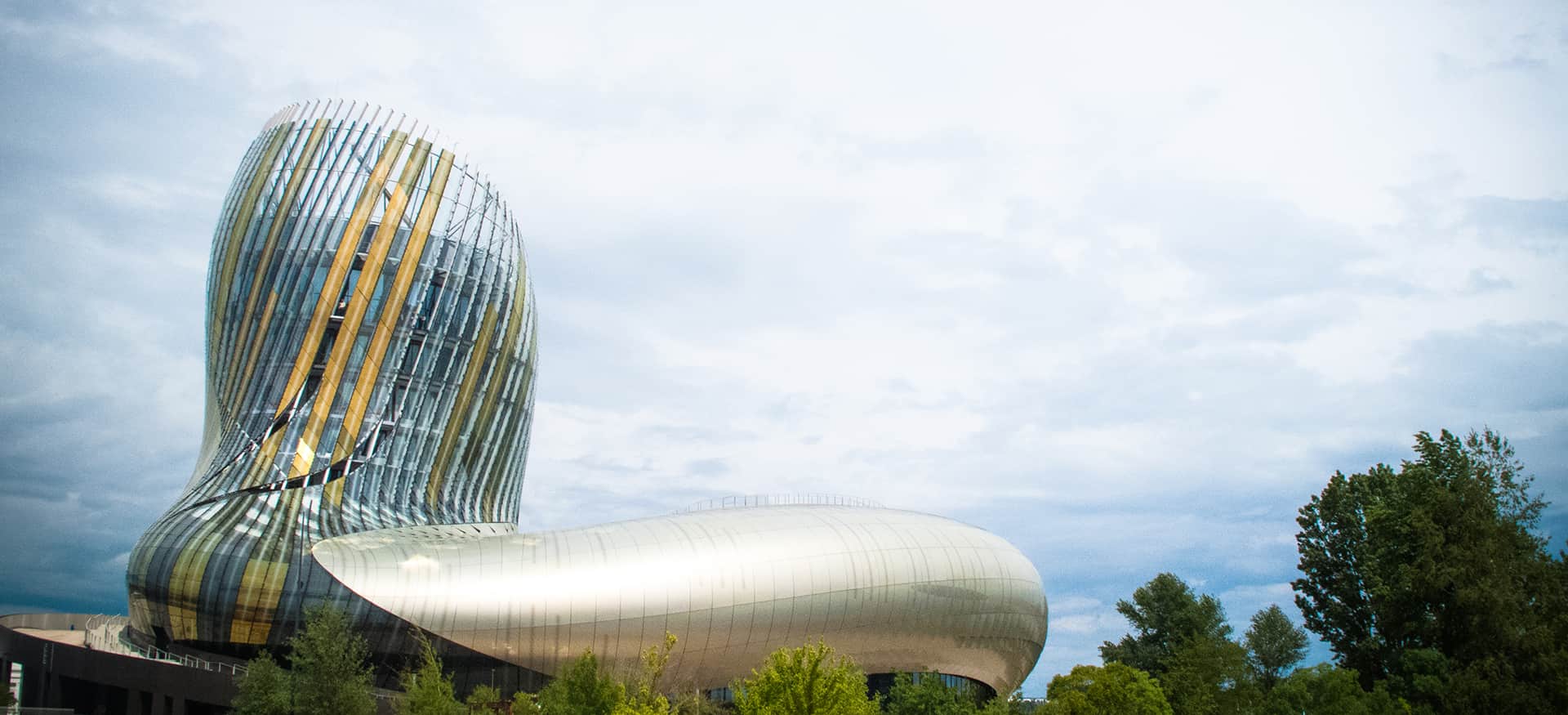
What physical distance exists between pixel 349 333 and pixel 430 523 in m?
9.26

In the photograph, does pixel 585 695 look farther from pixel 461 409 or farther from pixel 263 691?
pixel 461 409

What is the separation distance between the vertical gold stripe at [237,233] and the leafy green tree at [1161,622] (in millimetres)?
50978

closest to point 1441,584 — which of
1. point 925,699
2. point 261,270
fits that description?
point 925,699

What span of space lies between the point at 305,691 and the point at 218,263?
28087mm

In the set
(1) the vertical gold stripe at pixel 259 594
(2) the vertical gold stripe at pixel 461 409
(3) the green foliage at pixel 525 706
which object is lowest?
(3) the green foliage at pixel 525 706

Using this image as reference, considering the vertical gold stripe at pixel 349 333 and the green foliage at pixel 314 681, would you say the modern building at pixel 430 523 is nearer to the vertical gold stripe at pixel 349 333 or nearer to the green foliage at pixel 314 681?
the vertical gold stripe at pixel 349 333

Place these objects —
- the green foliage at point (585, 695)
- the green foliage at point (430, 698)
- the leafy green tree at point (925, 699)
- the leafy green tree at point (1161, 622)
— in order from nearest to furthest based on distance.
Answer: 1. the green foliage at point (430, 698)
2. the green foliage at point (585, 695)
3. the leafy green tree at point (925, 699)
4. the leafy green tree at point (1161, 622)

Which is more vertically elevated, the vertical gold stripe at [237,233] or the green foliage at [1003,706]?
the vertical gold stripe at [237,233]

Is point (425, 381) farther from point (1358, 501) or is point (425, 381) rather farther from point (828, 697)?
point (1358, 501)

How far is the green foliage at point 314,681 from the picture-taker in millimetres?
34781

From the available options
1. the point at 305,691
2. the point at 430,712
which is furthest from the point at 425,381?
the point at 430,712

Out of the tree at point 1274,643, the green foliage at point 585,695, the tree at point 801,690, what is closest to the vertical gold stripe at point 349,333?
the green foliage at point 585,695

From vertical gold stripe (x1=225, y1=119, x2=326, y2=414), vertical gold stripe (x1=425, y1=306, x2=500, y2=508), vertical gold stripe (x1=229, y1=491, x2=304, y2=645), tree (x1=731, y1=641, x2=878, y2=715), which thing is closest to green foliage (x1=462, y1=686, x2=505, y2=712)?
vertical gold stripe (x1=229, y1=491, x2=304, y2=645)

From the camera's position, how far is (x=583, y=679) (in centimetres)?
3447
